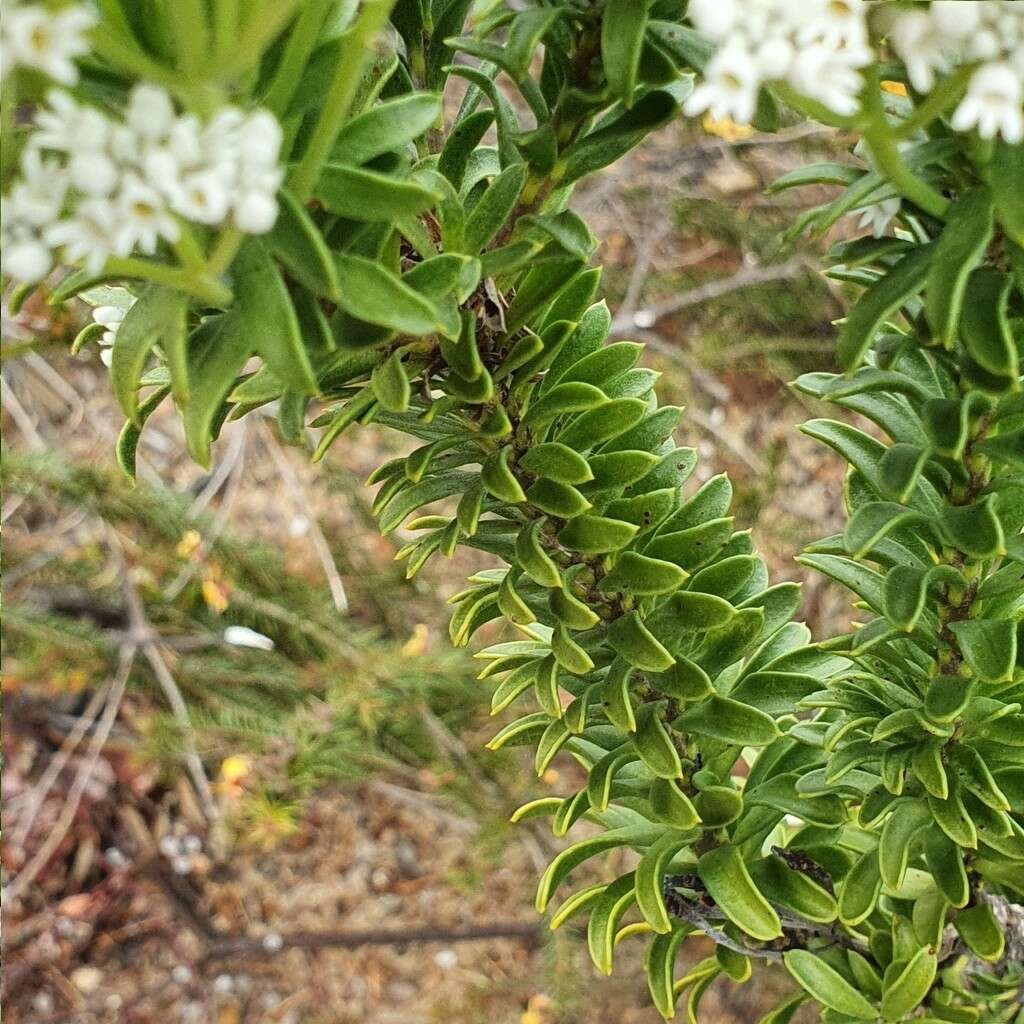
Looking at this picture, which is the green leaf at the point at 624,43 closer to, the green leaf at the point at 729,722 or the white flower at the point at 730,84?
the white flower at the point at 730,84

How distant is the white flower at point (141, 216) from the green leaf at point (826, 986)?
0.60 meters

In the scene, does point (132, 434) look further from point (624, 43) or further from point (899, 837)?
point (899, 837)

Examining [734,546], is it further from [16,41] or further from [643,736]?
[16,41]

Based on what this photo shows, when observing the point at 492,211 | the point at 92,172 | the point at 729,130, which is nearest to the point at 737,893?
the point at 492,211

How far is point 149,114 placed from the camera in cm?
32

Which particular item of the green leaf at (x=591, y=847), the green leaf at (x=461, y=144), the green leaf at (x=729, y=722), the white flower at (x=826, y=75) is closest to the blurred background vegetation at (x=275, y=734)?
the green leaf at (x=591, y=847)

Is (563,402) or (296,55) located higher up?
(296,55)

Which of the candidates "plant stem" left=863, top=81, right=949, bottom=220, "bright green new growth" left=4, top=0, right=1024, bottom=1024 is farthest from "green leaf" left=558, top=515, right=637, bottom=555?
"plant stem" left=863, top=81, right=949, bottom=220

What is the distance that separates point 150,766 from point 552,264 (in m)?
1.57

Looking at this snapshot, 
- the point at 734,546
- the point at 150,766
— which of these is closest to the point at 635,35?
the point at 734,546

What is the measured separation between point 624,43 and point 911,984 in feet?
1.92

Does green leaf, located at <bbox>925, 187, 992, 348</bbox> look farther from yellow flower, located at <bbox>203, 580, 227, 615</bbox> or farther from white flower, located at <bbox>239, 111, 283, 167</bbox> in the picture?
yellow flower, located at <bbox>203, 580, 227, 615</bbox>

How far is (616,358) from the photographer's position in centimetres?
58

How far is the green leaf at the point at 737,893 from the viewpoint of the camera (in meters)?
0.61
